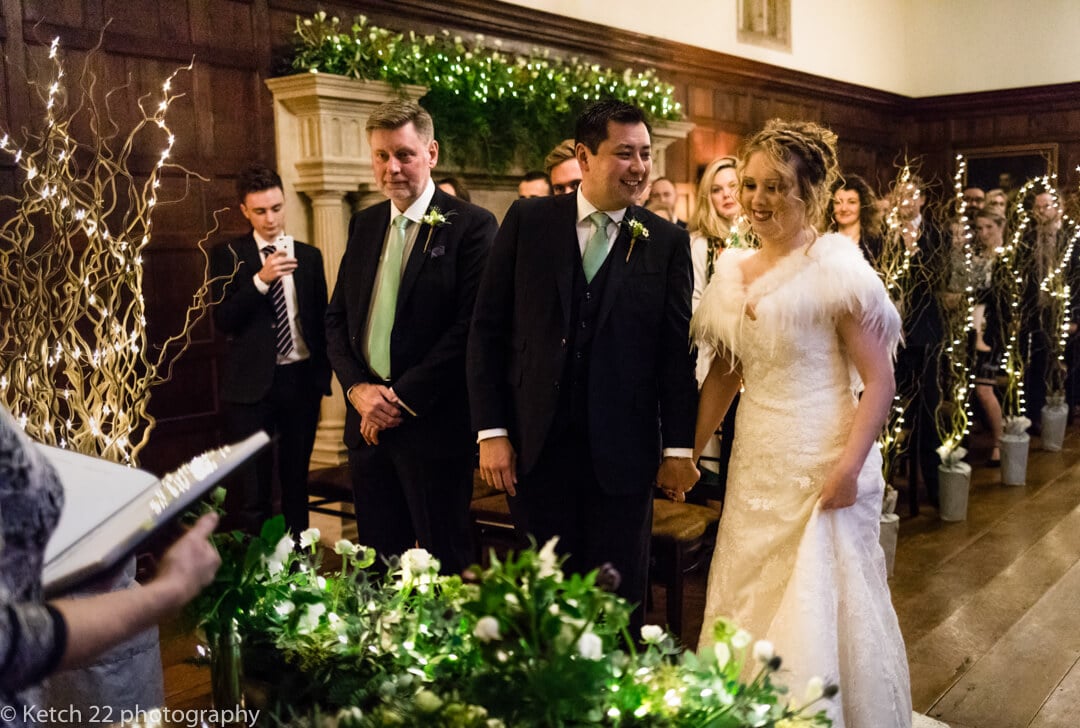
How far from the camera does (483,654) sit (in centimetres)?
128

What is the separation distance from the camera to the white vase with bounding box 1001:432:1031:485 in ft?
19.7

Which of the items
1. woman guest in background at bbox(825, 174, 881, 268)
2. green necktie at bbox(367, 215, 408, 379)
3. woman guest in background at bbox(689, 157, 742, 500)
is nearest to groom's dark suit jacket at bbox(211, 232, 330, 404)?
green necktie at bbox(367, 215, 408, 379)

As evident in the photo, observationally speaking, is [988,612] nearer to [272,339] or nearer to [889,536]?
[889,536]

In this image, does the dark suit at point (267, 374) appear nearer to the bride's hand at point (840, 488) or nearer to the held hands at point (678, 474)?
the held hands at point (678, 474)

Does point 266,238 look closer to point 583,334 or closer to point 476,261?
point 476,261

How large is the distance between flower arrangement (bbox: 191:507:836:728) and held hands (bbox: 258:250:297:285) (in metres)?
2.30

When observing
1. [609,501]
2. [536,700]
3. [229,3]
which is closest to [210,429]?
[229,3]

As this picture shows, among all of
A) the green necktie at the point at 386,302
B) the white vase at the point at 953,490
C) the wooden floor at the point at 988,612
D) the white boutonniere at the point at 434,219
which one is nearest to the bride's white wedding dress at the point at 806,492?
the wooden floor at the point at 988,612

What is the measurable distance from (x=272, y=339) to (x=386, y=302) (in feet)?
4.21

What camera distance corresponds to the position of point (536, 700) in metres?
1.24

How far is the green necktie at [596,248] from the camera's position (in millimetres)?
2682

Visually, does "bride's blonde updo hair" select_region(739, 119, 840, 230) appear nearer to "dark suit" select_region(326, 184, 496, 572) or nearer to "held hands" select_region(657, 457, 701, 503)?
"held hands" select_region(657, 457, 701, 503)

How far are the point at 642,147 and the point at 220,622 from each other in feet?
4.96

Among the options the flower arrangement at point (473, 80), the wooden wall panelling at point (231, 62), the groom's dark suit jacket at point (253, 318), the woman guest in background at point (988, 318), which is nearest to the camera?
the groom's dark suit jacket at point (253, 318)
